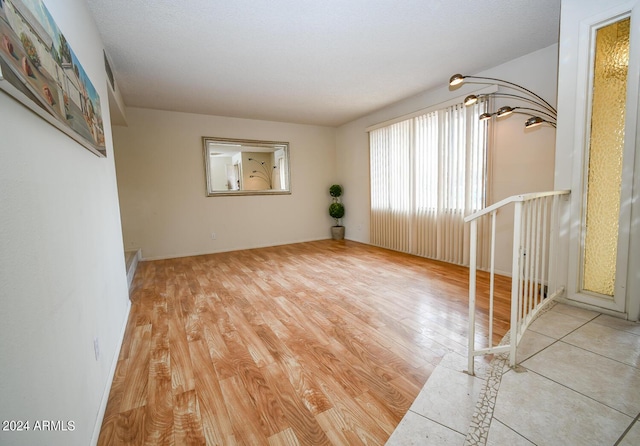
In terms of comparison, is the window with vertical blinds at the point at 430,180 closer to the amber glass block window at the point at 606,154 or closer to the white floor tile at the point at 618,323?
the amber glass block window at the point at 606,154

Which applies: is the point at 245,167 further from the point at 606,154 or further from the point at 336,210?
the point at 606,154

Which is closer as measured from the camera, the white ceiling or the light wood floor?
the light wood floor

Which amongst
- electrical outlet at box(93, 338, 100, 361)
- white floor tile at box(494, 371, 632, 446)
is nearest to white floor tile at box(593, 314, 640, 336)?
white floor tile at box(494, 371, 632, 446)

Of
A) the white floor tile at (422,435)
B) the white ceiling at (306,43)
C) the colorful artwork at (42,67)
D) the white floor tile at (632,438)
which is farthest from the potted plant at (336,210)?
the white floor tile at (632,438)

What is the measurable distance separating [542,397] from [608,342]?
0.82m

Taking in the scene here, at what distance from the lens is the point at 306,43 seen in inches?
111

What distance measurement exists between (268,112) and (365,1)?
130 inches

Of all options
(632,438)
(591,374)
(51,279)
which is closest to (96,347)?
(51,279)

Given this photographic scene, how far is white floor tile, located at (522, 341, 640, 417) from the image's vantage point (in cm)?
132

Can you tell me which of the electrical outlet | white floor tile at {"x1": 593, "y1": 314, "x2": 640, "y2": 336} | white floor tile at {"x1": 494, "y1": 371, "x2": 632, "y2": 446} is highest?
the electrical outlet

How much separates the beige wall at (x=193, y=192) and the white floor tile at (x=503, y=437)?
5.19 meters

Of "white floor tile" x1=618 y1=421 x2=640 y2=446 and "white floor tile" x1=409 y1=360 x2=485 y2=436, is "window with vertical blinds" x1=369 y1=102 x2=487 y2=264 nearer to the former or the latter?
"white floor tile" x1=409 y1=360 x2=485 y2=436

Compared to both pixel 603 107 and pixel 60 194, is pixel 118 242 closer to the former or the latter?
pixel 60 194

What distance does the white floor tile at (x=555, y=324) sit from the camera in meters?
1.90
